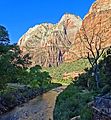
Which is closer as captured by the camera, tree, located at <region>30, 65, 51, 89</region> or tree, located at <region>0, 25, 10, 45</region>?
tree, located at <region>0, 25, 10, 45</region>

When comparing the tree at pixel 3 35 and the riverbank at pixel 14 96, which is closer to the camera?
the tree at pixel 3 35

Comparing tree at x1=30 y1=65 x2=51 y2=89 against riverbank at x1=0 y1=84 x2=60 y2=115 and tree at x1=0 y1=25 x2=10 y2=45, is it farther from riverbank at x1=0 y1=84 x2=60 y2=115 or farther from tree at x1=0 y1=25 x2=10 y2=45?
tree at x1=0 y1=25 x2=10 y2=45

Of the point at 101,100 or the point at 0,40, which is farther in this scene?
the point at 0,40

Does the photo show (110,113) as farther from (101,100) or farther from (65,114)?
(65,114)

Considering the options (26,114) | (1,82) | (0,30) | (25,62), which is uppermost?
(0,30)

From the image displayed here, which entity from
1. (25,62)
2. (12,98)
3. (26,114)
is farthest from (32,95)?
(25,62)

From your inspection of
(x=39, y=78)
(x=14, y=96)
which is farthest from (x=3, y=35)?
(x=39, y=78)

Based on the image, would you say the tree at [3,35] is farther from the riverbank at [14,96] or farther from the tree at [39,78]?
the tree at [39,78]

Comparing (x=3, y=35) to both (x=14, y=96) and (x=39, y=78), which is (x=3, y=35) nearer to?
(x=14, y=96)

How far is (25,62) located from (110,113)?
12278 millimetres

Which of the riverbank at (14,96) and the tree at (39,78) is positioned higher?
the tree at (39,78)

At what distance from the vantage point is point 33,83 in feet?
327

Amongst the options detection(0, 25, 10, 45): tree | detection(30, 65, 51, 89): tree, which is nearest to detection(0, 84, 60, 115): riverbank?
detection(30, 65, 51, 89): tree

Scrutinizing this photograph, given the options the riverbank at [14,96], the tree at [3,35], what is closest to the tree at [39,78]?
the riverbank at [14,96]
